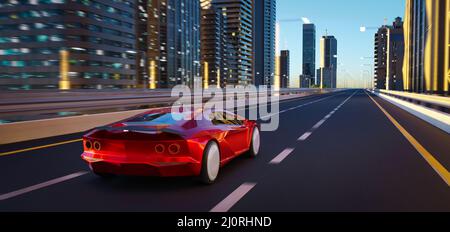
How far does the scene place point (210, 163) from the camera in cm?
602

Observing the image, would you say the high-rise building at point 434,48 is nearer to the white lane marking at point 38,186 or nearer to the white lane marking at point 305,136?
the white lane marking at point 305,136

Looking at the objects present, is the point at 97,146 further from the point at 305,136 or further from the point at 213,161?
the point at 305,136

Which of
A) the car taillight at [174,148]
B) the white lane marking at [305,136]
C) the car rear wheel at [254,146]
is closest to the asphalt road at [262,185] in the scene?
the car rear wheel at [254,146]

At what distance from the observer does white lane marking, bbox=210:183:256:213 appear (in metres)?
4.81

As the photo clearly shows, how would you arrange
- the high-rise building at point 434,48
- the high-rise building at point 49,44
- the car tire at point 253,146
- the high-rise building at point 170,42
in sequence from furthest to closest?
the high-rise building at point 170,42 < the high-rise building at point 49,44 < the high-rise building at point 434,48 < the car tire at point 253,146

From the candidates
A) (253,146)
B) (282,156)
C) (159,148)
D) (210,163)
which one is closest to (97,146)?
(159,148)

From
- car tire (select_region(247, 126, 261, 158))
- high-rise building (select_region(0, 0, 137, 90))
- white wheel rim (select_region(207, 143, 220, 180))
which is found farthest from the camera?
high-rise building (select_region(0, 0, 137, 90))

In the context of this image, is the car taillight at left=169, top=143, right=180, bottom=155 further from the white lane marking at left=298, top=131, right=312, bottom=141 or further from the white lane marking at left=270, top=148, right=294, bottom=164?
the white lane marking at left=298, top=131, right=312, bottom=141

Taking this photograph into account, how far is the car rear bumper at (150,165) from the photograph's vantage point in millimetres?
5391

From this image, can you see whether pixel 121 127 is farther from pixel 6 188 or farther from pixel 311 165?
pixel 311 165

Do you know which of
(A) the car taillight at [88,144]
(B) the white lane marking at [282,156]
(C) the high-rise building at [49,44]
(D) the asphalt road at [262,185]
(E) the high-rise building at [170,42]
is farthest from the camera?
(E) the high-rise building at [170,42]

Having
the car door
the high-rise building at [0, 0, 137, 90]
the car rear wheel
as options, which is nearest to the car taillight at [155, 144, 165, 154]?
the car door

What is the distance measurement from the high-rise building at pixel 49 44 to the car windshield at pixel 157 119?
117m
